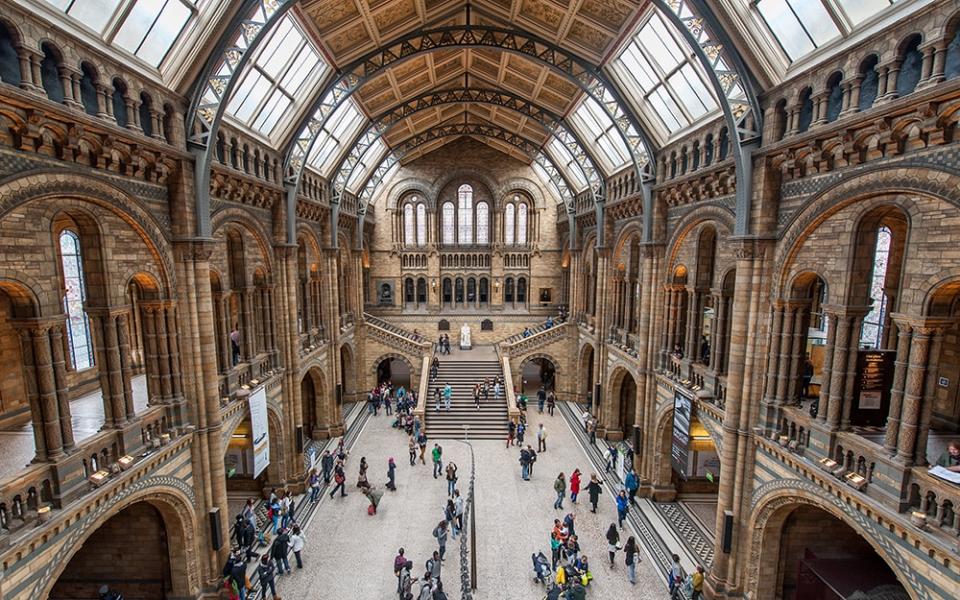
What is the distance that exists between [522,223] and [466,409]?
14498 millimetres

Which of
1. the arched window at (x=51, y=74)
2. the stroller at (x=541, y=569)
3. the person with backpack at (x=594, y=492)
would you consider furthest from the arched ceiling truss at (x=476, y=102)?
the stroller at (x=541, y=569)

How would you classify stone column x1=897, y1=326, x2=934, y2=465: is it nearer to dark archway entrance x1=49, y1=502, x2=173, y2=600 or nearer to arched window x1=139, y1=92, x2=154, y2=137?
arched window x1=139, y1=92, x2=154, y2=137

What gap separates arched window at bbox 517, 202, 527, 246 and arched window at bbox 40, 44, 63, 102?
86.4 feet

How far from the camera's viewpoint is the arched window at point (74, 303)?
13336mm

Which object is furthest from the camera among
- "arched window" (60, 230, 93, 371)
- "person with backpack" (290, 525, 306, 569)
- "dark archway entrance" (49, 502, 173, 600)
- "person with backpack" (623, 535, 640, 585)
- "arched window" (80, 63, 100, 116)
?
"arched window" (60, 230, 93, 371)

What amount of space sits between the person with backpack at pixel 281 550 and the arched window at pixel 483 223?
22862 mm

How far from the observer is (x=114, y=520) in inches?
424

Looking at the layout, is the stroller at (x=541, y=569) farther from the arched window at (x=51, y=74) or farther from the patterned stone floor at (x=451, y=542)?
the arched window at (x=51, y=74)

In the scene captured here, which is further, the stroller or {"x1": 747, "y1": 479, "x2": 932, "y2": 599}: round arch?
the stroller

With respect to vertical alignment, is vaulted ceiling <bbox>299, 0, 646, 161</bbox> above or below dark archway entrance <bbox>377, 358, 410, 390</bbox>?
above

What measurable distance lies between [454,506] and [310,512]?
17.0ft

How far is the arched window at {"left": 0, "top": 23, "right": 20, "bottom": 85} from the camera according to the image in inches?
263

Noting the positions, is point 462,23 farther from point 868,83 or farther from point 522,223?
point 522,223

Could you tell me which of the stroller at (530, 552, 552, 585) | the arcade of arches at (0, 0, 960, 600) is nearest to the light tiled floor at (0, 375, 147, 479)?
the arcade of arches at (0, 0, 960, 600)
